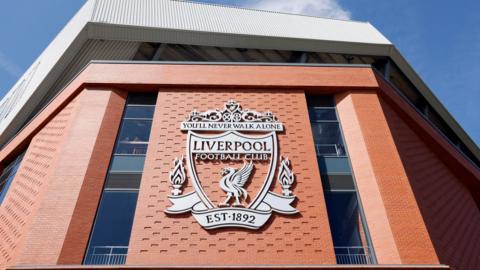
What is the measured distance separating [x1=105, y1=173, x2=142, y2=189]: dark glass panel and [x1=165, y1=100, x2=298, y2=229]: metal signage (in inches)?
48.6

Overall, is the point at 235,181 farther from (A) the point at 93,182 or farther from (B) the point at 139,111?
(B) the point at 139,111

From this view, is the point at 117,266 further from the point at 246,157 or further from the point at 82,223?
the point at 246,157

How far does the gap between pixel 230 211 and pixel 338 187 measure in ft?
12.2

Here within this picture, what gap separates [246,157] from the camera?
11641 millimetres

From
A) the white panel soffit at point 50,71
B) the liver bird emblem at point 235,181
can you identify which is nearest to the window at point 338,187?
the liver bird emblem at point 235,181

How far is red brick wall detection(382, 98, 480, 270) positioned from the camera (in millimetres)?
12062

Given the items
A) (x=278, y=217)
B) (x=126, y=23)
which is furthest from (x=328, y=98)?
(x=126, y=23)

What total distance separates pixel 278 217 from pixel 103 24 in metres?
10.4

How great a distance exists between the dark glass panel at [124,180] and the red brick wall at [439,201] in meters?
9.03

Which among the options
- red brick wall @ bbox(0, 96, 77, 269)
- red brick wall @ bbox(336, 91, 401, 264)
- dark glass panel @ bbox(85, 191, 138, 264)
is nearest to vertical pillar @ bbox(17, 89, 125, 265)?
dark glass panel @ bbox(85, 191, 138, 264)

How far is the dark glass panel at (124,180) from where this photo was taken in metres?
11.2

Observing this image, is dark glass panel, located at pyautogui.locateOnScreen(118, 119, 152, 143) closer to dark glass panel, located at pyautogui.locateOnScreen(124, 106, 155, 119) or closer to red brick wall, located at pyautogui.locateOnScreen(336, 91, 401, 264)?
dark glass panel, located at pyautogui.locateOnScreen(124, 106, 155, 119)

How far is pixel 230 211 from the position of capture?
10258 mm

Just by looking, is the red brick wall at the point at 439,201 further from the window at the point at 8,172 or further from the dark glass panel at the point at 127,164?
the window at the point at 8,172
